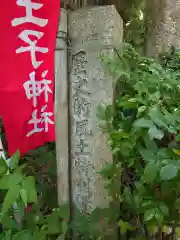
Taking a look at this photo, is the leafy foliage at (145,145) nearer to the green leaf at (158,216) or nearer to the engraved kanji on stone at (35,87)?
the green leaf at (158,216)

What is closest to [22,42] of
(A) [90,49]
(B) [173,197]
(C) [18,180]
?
(A) [90,49]

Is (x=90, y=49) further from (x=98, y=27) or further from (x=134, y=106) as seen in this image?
(x=134, y=106)

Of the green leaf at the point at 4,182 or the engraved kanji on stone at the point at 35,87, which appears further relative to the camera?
the engraved kanji on stone at the point at 35,87

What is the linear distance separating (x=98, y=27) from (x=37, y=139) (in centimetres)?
72

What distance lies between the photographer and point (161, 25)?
4.18 meters

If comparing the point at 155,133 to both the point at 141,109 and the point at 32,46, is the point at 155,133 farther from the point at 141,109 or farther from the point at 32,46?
the point at 32,46

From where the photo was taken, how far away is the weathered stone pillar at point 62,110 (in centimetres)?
179

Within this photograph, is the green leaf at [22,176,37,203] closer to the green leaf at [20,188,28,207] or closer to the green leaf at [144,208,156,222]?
the green leaf at [20,188,28,207]

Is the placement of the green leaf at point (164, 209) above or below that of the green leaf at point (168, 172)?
below

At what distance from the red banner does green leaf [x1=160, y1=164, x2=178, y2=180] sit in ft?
2.72

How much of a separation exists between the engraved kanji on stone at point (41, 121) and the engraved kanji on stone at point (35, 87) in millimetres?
57

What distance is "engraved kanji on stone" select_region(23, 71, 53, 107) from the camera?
1688 mm

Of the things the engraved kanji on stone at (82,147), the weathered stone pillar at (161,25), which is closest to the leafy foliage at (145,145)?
the engraved kanji on stone at (82,147)

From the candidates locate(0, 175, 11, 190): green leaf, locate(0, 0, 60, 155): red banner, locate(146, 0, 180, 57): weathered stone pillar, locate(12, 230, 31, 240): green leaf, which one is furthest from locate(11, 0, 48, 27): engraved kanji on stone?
locate(146, 0, 180, 57): weathered stone pillar
